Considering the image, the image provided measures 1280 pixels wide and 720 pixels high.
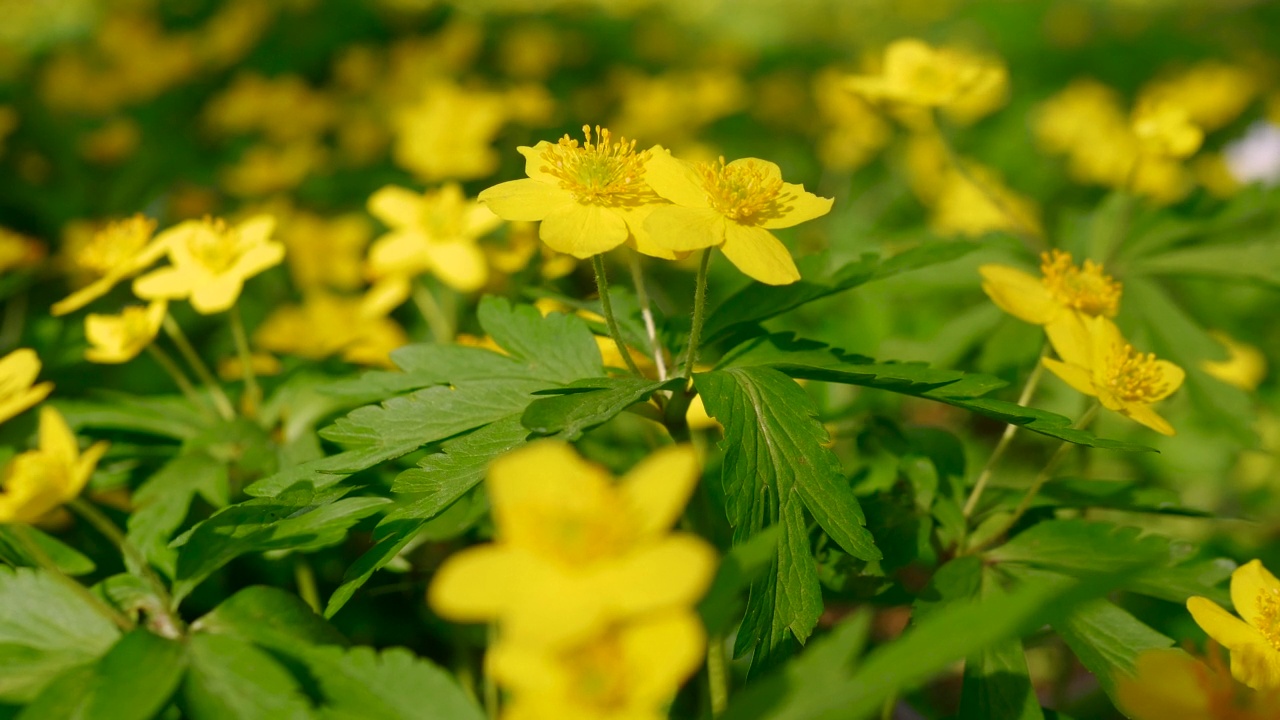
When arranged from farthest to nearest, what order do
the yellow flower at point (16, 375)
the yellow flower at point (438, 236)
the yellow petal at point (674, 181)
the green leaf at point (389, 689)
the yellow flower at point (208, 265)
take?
the yellow flower at point (438, 236)
the yellow flower at point (208, 265)
the yellow flower at point (16, 375)
the yellow petal at point (674, 181)
the green leaf at point (389, 689)

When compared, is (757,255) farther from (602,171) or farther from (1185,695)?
(1185,695)

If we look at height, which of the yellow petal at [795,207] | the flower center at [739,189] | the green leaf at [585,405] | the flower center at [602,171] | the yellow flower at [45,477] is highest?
the flower center at [602,171]

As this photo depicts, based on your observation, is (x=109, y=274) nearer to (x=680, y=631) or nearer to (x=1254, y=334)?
(x=680, y=631)

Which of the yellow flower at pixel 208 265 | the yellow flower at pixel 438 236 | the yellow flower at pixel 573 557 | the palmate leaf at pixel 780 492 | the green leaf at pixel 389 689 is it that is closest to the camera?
the yellow flower at pixel 573 557

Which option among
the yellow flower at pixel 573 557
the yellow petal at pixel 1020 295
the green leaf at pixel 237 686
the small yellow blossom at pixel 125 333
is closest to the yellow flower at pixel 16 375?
the small yellow blossom at pixel 125 333

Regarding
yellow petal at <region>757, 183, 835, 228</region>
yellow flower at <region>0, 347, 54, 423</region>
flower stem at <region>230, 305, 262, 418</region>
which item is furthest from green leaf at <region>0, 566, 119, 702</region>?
yellow petal at <region>757, 183, 835, 228</region>

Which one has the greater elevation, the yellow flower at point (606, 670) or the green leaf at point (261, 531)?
the yellow flower at point (606, 670)

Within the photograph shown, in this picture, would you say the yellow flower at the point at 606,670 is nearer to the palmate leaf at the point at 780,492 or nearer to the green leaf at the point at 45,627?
the palmate leaf at the point at 780,492
